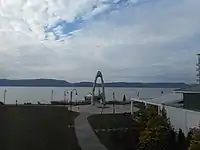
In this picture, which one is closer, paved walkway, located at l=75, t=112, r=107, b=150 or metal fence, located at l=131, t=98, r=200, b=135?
metal fence, located at l=131, t=98, r=200, b=135

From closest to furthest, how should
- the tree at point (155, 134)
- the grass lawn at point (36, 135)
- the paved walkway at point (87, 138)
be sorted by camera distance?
the tree at point (155, 134), the grass lawn at point (36, 135), the paved walkway at point (87, 138)

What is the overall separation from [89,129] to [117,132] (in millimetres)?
3619

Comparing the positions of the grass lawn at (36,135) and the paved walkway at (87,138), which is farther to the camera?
the paved walkway at (87,138)

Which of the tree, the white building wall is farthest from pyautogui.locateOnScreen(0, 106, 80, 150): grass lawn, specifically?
the white building wall

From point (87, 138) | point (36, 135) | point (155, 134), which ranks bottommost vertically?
point (87, 138)

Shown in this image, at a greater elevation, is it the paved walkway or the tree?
the tree

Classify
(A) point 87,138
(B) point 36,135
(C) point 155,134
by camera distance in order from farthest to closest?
(A) point 87,138
(B) point 36,135
(C) point 155,134

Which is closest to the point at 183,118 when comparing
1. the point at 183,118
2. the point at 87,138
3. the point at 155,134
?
the point at 183,118

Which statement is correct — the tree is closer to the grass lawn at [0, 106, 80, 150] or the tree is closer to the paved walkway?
the paved walkway

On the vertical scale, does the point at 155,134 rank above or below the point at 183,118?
below

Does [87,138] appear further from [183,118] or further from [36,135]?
[183,118]

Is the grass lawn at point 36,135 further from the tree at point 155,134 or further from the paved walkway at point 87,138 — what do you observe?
the tree at point 155,134

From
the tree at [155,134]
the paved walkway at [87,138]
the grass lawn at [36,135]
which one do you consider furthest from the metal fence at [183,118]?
the grass lawn at [36,135]

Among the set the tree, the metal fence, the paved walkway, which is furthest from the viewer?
the paved walkway
